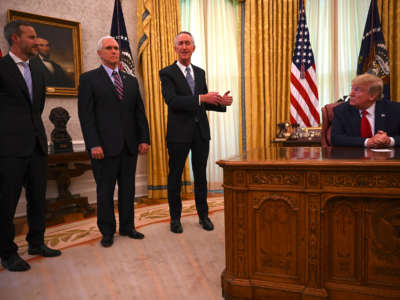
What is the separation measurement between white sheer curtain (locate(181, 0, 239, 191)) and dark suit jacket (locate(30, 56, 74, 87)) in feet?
6.74

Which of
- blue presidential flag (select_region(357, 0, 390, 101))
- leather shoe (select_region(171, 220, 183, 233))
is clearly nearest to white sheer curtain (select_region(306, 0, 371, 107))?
blue presidential flag (select_region(357, 0, 390, 101))

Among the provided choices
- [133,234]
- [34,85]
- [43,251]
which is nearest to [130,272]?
[133,234]

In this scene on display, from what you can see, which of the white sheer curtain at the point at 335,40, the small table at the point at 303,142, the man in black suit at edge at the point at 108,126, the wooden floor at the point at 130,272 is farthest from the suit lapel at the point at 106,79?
the white sheer curtain at the point at 335,40

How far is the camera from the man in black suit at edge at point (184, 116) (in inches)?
110

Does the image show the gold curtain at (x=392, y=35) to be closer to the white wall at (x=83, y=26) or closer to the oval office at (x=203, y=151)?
the oval office at (x=203, y=151)

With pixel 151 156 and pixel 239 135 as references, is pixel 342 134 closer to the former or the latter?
pixel 239 135

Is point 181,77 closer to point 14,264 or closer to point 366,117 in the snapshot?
point 366,117

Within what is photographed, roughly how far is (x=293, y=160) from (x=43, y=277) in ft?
6.06

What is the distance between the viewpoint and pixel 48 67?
400 cm

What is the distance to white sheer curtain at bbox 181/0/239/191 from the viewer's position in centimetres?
512

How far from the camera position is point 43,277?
212cm

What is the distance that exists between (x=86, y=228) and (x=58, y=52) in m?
2.41

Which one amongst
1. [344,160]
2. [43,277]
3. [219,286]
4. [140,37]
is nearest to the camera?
[344,160]

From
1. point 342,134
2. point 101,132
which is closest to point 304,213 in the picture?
point 342,134
